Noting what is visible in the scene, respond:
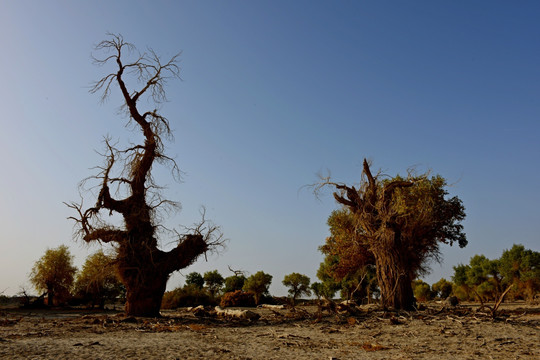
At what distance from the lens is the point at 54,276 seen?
30453 millimetres

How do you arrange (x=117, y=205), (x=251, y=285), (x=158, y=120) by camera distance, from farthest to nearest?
(x=251, y=285)
(x=158, y=120)
(x=117, y=205)

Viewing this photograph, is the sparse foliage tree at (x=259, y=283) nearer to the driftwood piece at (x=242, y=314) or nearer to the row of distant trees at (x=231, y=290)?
the row of distant trees at (x=231, y=290)

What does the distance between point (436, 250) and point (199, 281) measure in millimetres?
25347

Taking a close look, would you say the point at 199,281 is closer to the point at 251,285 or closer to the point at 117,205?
the point at 251,285

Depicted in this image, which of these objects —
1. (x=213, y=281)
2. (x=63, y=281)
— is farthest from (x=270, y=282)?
A: (x=63, y=281)

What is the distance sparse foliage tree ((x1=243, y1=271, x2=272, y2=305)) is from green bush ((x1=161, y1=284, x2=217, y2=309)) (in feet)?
16.6

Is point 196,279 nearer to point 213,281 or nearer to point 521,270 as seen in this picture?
point 213,281

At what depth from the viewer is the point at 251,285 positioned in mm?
36375

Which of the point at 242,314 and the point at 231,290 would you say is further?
the point at 231,290

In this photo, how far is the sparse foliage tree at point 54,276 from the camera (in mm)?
30078

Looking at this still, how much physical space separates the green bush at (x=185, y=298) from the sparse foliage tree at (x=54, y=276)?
27.5 ft

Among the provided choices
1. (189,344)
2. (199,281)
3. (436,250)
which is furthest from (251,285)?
(189,344)

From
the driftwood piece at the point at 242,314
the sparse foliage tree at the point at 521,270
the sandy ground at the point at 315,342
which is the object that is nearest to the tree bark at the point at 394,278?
the sandy ground at the point at 315,342

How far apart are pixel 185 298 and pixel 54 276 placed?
1076cm
